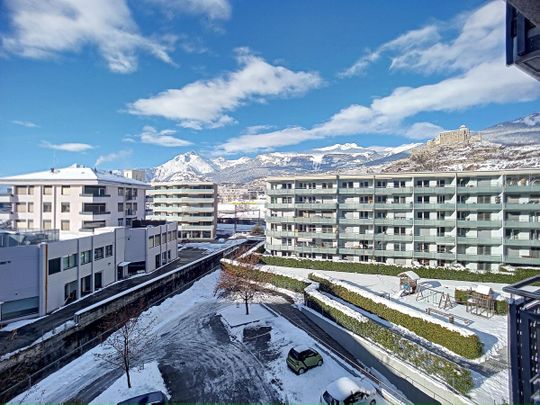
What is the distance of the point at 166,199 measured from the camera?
75.0 meters

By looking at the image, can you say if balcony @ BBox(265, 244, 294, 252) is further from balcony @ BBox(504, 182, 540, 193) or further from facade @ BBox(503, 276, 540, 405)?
facade @ BBox(503, 276, 540, 405)

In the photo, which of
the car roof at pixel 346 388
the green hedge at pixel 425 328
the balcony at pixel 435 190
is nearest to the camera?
the car roof at pixel 346 388

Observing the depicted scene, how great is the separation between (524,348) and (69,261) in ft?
111

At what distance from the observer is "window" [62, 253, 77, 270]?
92.6 ft

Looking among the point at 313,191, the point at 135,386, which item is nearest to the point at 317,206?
the point at 313,191

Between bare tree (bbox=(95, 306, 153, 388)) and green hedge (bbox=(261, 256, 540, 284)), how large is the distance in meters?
A: 19.7

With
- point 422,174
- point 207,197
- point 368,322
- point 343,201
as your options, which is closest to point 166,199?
point 207,197

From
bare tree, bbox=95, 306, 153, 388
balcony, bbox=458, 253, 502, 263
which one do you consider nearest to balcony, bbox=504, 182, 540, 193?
balcony, bbox=458, 253, 502, 263

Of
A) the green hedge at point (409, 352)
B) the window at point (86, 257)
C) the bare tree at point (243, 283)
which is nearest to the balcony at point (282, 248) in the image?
the bare tree at point (243, 283)

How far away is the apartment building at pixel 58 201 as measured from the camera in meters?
39.9

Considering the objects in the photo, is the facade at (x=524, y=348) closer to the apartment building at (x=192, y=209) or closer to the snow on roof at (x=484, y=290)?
the snow on roof at (x=484, y=290)

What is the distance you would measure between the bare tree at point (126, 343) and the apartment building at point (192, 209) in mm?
Answer: 42698

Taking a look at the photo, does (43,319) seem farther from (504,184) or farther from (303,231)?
(504,184)

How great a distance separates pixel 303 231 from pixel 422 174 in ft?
62.7
